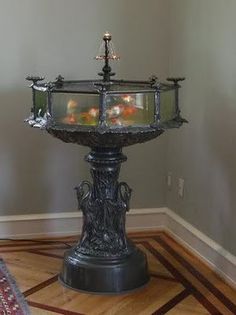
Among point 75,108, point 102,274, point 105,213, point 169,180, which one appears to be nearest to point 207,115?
point 169,180

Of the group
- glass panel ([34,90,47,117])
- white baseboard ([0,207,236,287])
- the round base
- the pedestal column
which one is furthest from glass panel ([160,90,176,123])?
white baseboard ([0,207,236,287])

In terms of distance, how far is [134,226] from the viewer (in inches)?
145

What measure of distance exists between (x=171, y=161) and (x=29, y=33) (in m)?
1.23

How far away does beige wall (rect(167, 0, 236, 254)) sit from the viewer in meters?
2.83

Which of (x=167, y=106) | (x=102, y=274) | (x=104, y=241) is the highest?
(x=167, y=106)

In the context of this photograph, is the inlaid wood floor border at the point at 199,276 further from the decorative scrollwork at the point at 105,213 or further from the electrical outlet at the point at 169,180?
the decorative scrollwork at the point at 105,213

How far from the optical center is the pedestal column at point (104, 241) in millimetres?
2676

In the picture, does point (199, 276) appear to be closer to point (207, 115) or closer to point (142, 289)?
point (142, 289)

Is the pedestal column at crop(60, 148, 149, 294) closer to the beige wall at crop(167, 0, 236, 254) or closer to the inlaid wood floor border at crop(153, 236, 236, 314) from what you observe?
the inlaid wood floor border at crop(153, 236, 236, 314)

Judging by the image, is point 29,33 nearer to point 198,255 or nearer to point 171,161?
point 171,161

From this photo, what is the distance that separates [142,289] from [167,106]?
94cm

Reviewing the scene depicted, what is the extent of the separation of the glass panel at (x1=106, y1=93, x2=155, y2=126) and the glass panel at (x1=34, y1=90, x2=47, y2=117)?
34 centimetres

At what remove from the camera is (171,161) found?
3.62 meters

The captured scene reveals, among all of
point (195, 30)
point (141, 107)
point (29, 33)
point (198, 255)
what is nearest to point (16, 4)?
point (29, 33)
